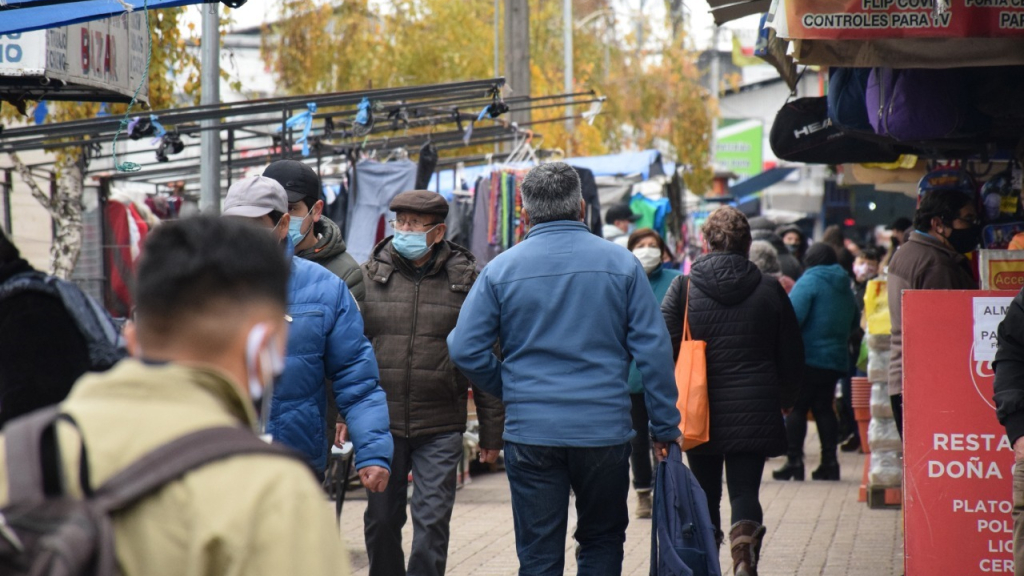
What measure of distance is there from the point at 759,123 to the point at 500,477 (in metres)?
28.8

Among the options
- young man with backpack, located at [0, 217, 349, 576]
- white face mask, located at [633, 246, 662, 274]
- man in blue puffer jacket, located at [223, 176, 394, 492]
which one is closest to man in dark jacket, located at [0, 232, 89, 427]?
man in blue puffer jacket, located at [223, 176, 394, 492]

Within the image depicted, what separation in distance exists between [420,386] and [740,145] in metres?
34.7

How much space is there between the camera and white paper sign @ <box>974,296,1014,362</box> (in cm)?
627

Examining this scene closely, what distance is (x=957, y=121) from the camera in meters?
6.75

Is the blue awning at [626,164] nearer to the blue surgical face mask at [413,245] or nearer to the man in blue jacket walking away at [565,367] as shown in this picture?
the blue surgical face mask at [413,245]

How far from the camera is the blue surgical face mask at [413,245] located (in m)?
6.39

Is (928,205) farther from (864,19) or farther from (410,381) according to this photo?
(410,381)

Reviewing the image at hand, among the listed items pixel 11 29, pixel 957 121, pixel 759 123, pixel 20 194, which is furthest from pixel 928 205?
pixel 759 123

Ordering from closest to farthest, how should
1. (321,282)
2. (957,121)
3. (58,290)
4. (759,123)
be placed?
1. (58,290)
2. (321,282)
3. (957,121)
4. (759,123)

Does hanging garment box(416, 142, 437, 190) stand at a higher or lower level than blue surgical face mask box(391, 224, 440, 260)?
higher

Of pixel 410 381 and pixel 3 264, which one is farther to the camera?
pixel 410 381

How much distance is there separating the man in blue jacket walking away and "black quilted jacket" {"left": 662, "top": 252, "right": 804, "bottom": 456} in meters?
1.39

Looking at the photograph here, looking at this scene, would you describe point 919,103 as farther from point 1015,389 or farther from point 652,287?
point 652,287

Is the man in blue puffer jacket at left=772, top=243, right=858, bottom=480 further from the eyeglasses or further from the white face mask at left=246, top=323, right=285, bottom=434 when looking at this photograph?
the white face mask at left=246, top=323, right=285, bottom=434
